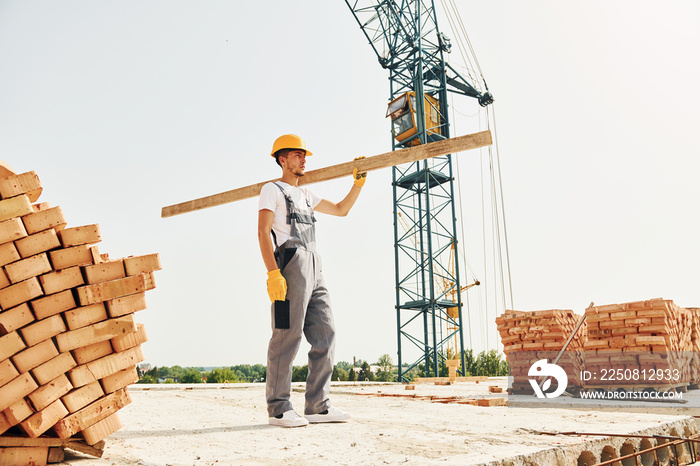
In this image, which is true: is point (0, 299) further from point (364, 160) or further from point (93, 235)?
point (364, 160)

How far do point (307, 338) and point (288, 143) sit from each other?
4.84 feet

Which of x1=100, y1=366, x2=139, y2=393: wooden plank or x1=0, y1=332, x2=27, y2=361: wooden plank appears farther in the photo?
x1=100, y1=366, x2=139, y2=393: wooden plank

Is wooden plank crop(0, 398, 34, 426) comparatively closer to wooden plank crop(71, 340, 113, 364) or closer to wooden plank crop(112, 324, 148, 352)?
wooden plank crop(71, 340, 113, 364)

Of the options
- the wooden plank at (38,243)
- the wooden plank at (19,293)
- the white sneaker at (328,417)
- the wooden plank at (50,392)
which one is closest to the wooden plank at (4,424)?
the wooden plank at (50,392)

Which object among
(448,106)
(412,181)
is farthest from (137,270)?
(448,106)

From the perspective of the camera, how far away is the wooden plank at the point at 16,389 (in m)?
2.12

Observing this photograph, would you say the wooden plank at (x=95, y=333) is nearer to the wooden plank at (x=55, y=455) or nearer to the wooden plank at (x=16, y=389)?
the wooden plank at (x=16, y=389)

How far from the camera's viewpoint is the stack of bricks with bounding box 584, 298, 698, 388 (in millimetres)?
7543

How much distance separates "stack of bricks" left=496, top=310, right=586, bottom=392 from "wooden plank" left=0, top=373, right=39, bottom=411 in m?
7.72

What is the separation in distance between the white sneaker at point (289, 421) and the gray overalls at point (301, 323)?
0.13 ft

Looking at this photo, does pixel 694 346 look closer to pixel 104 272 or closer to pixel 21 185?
pixel 104 272

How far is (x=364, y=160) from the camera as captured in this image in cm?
425

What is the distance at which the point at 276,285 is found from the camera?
3.46 m

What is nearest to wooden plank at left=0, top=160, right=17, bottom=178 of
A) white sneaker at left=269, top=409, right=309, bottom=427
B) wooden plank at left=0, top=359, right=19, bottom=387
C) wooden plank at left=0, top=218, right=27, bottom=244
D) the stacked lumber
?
wooden plank at left=0, top=218, right=27, bottom=244
